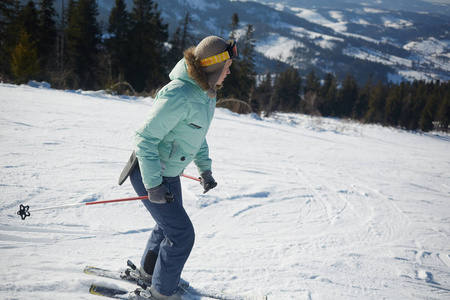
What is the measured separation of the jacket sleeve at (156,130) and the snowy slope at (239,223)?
120 cm

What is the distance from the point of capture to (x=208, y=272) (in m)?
2.44

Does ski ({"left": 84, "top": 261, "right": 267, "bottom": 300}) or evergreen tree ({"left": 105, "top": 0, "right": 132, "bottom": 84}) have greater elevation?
evergreen tree ({"left": 105, "top": 0, "right": 132, "bottom": 84})

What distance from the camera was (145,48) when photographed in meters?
27.2

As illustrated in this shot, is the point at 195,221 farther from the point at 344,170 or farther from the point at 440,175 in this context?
the point at 440,175

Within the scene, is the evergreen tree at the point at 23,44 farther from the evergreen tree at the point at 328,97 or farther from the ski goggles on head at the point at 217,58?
the evergreen tree at the point at 328,97

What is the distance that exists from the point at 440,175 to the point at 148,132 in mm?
8415

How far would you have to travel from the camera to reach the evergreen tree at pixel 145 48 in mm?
27172

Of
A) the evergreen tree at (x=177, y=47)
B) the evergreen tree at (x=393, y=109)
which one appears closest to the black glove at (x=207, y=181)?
the evergreen tree at (x=177, y=47)

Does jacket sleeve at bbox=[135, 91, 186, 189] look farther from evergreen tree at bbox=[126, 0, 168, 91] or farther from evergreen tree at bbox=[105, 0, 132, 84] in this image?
evergreen tree at bbox=[105, 0, 132, 84]

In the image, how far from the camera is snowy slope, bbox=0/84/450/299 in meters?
2.38

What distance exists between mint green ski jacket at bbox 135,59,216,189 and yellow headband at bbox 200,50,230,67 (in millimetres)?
134

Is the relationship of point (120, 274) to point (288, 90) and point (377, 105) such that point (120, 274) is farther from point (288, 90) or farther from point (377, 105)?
point (377, 105)

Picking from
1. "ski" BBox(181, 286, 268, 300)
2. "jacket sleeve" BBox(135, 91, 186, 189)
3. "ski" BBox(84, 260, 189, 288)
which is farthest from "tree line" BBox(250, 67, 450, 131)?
"jacket sleeve" BBox(135, 91, 186, 189)

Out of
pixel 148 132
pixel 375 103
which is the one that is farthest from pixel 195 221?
pixel 375 103
